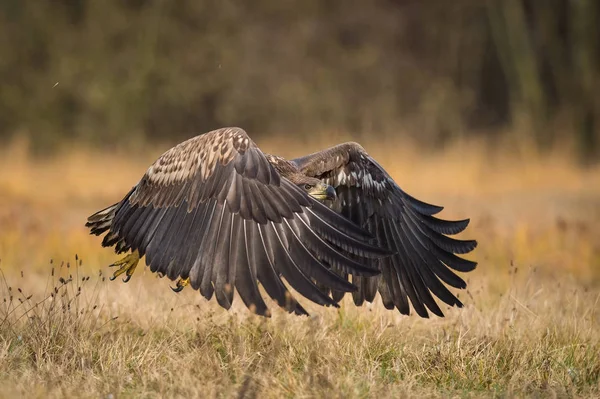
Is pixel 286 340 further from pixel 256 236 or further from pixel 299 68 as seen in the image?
pixel 299 68

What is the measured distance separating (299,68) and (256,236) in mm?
13774

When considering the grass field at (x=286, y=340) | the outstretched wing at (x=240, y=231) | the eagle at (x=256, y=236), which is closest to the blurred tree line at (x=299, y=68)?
the grass field at (x=286, y=340)

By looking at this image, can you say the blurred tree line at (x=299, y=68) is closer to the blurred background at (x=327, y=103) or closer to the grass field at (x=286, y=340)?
the blurred background at (x=327, y=103)

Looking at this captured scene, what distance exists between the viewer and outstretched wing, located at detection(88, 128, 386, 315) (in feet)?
15.7

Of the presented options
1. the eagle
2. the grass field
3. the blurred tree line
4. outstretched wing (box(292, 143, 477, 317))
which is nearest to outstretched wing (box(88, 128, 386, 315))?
the eagle

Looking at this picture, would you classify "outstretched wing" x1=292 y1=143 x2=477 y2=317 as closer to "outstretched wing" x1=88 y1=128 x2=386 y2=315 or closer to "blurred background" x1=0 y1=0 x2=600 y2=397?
"outstretched wing" x1=88 y1=128 x2=386 y2=315

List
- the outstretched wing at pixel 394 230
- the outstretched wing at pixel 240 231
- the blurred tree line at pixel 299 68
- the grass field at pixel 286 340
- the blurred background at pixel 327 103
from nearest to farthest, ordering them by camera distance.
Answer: the outstretched wing at pixel 240 231, the grass field at pixel 286 340, the outstretched wing at pixel 394 230, the blurred background at pixel 327 103, the blurred tree line at pixel 299 68

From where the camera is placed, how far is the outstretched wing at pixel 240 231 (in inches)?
189

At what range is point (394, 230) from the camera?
6355mm

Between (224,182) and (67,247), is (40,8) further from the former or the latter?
(224,182)

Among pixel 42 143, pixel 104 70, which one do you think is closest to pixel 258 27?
pixel 104 70

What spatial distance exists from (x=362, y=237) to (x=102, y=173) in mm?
10676

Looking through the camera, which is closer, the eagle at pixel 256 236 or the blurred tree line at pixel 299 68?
the eagle at pixel 256 236

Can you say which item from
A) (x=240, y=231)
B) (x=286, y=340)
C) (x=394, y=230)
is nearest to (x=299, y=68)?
(x=394, y=230)
